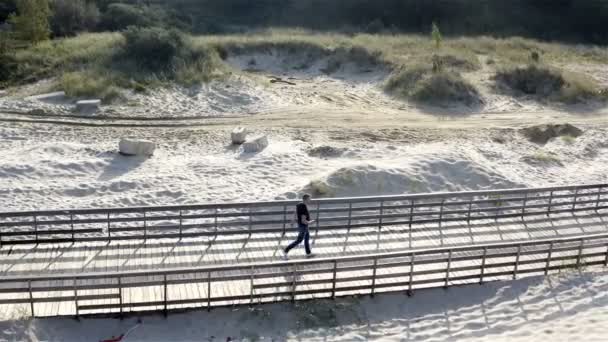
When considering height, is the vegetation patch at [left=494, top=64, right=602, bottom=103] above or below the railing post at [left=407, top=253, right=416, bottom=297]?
above

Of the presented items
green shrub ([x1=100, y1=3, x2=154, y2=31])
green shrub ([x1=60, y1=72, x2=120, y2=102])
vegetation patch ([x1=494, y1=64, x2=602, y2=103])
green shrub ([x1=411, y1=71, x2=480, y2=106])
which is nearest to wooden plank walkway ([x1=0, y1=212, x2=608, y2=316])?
green shrub ([x1=60, y1=72, x2=120, y2=102])

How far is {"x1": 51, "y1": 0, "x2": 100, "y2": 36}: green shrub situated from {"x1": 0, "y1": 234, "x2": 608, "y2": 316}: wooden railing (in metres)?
30.5

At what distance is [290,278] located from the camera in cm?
1263

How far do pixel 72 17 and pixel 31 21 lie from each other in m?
7.10

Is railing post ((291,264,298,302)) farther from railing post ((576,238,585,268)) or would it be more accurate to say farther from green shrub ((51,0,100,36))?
green shrub ((51,0,100,36))

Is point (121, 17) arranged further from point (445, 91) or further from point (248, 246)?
point (248, 246)

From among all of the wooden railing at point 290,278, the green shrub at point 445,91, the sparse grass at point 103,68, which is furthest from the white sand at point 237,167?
the wooden railing at point 290,278

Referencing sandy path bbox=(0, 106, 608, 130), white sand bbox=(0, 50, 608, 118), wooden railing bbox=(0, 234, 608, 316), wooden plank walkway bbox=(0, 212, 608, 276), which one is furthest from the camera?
white sand bbox=(0, 50, 608, 118)

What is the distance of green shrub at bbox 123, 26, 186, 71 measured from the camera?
97.8ft

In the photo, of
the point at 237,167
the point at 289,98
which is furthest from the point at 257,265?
the point at 289,98

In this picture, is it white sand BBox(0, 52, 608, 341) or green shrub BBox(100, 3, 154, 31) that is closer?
white sand BBox(0, 52, 608, 341)

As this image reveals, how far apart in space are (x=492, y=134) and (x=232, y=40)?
697 inches

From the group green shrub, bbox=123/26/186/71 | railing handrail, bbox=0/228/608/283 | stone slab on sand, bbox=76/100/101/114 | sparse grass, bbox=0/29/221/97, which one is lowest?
stone slab on sand, bbox=76/100/101/114

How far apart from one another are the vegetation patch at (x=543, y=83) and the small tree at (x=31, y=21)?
22.4 meters
